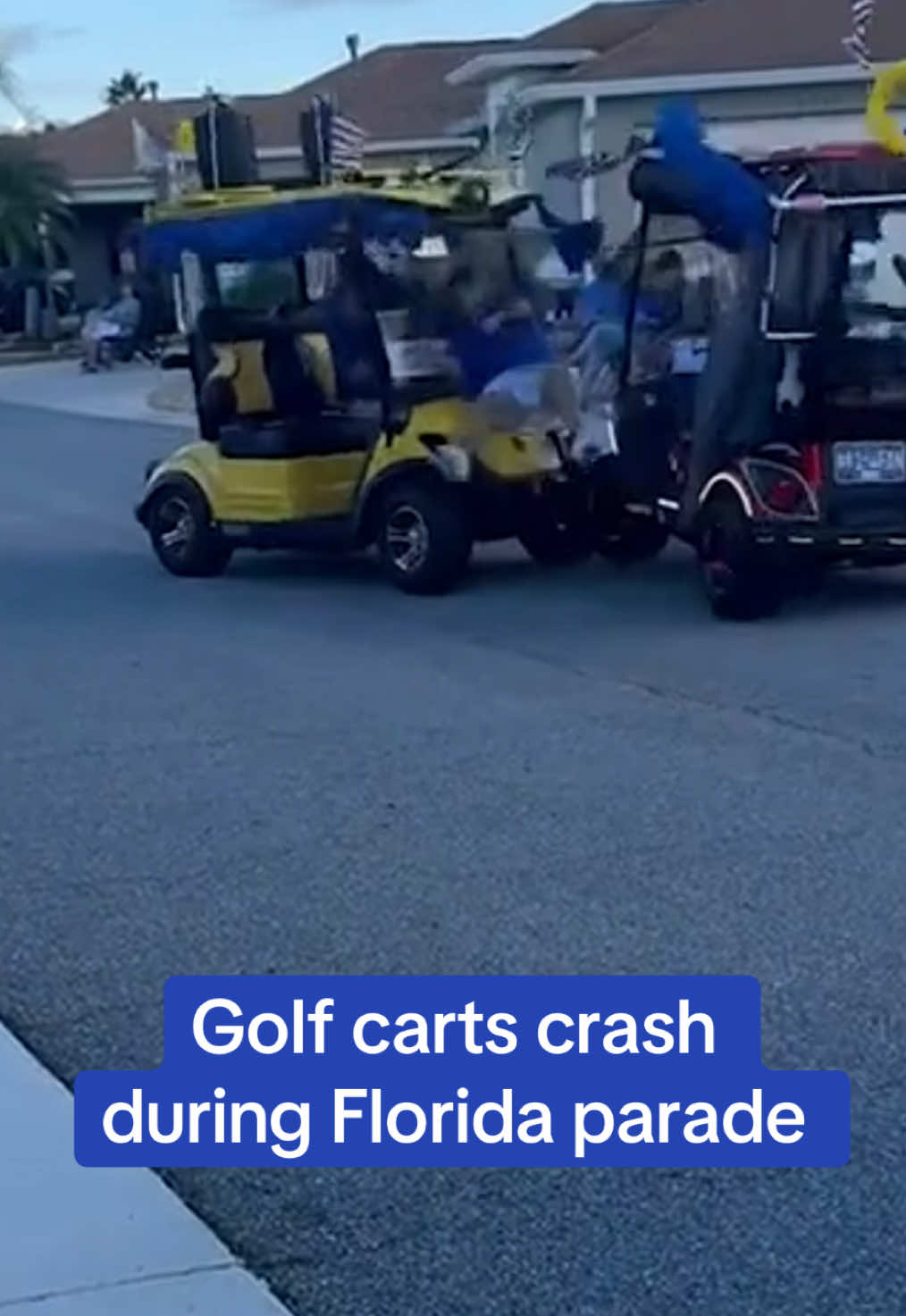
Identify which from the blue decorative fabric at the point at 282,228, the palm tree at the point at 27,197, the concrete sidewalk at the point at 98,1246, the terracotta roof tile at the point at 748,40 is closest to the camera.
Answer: the concrete sidewalk at the point at 98,1246

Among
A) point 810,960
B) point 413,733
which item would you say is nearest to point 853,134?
point 413,733

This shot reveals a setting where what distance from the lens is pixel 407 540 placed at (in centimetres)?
1598

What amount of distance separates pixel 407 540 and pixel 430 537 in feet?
0.70

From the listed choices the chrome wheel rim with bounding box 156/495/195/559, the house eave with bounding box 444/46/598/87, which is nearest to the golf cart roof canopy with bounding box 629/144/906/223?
the chrome wheel rim with bounding box 156/495/195/559

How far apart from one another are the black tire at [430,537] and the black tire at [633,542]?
0.97 meters

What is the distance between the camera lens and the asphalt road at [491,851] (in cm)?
571

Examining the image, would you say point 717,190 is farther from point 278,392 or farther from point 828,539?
point 278,392

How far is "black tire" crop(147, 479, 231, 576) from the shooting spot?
17.4m

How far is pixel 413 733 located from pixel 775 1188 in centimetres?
569

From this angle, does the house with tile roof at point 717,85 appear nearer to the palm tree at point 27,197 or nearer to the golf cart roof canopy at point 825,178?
the golf cart roof canopy at point 825,178

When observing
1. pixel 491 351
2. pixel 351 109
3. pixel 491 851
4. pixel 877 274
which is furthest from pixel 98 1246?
pixel 351 109

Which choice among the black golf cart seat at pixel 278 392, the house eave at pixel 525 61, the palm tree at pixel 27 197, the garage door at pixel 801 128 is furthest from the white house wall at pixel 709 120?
the palm tree at pixel 27 197

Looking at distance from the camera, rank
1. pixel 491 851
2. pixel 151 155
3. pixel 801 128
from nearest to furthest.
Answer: pixel 491 851 < pixel 801 128 < pixel 151 155

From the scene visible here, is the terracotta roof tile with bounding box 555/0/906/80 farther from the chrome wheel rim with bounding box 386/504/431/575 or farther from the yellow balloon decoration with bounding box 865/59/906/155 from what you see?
the chrome wheel rim with bounding box 386/504/431/575
